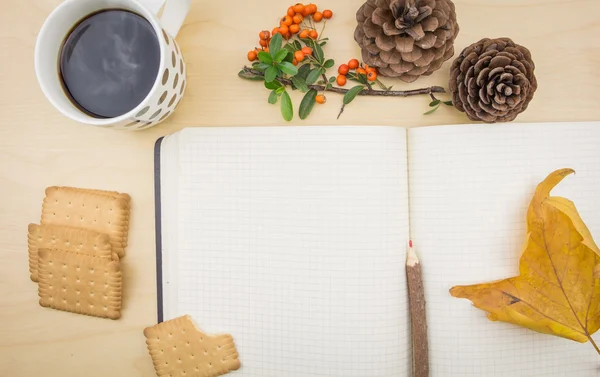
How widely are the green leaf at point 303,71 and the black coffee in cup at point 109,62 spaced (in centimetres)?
20

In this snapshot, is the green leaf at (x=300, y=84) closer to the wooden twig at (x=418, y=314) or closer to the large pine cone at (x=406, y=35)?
the large pine cone at (x=406, y=35)

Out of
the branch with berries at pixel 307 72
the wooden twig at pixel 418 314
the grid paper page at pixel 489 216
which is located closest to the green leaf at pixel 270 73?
the branch with berries at pixel 307 72

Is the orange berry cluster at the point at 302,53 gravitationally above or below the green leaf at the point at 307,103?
above

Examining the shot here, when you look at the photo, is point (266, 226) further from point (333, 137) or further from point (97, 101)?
point (97, 101)

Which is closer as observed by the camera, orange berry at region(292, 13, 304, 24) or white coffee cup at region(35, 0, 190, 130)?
white coffee cup at region(35, 0, 190, 130)

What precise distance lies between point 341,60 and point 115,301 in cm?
50

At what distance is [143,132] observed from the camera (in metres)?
0.68

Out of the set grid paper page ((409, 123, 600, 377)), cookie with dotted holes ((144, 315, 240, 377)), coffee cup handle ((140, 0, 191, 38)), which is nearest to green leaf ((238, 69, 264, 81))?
coffee cup handle ((140, 0, 191, 38))

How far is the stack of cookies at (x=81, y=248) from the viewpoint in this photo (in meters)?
0.66

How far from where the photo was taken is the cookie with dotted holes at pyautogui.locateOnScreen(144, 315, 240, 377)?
0.65 metres

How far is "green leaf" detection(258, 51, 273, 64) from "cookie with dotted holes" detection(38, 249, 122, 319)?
0.37 m

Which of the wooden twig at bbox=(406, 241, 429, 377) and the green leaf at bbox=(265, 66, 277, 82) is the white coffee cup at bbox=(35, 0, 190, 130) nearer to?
the green leaf at bbox=(265, 66, 277, 82)

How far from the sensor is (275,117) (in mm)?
675

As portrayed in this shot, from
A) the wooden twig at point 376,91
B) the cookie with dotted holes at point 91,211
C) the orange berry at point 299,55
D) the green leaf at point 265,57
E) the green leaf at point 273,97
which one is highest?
the orange berry at point 299,55
